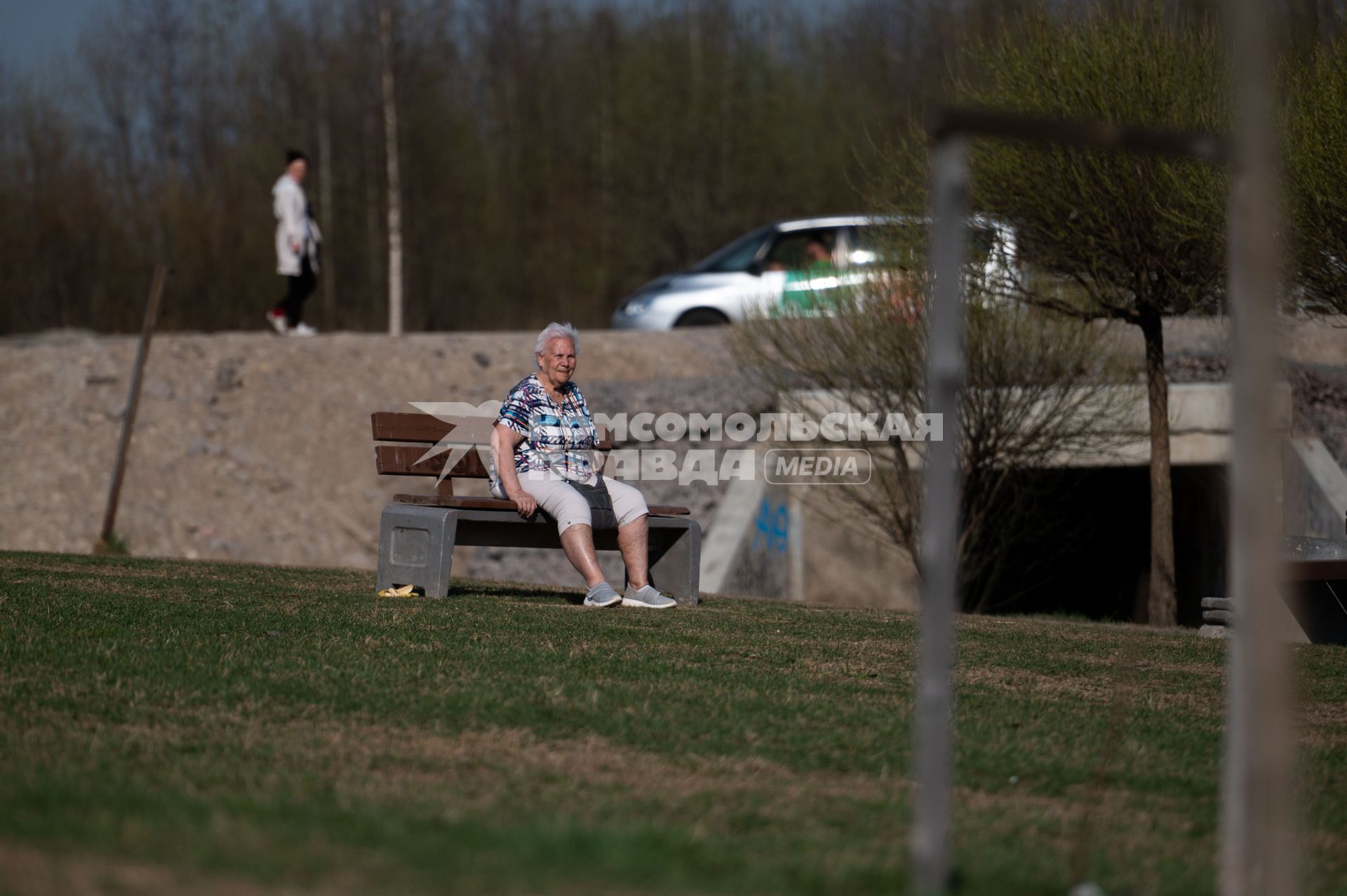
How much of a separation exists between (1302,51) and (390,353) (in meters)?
12.1

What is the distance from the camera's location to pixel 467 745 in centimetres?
463

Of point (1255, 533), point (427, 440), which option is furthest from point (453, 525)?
point (1255, 533)

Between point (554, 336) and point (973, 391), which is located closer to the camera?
point (554, 336)

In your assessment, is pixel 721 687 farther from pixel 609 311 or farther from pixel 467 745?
pixel 609 311

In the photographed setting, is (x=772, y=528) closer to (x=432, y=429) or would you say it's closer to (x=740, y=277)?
(x=740, y=277)

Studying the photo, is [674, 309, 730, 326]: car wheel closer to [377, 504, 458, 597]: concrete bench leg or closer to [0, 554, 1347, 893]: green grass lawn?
[377, 504, 458, 597]: concrete bench leg

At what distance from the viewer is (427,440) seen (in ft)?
31.5

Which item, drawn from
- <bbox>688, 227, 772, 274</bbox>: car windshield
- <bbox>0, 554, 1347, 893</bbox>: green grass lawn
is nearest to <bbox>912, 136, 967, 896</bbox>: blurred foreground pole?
<bbox>0, 554, 1347, 893</bbox>: green grass lawn

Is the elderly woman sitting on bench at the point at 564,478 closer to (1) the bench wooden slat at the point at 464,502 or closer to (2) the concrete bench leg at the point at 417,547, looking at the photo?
(1) the bench wooden slat at the point at 464,502

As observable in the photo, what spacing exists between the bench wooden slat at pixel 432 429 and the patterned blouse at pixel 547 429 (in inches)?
11.9

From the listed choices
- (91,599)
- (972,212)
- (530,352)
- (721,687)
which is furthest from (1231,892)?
(530,352)

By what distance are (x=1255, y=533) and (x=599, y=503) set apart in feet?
19.0

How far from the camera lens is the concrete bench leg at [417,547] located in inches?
333

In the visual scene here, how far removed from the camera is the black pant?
1898cm
